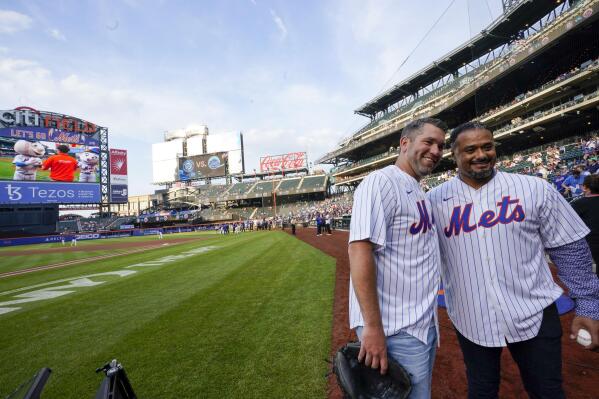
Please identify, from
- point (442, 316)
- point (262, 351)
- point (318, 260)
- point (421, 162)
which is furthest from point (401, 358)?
point (318, 260)

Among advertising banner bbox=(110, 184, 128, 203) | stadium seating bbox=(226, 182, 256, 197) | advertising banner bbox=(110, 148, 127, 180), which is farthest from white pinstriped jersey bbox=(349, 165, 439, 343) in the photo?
stadium seating bbox=(226, 182, 256, 197)

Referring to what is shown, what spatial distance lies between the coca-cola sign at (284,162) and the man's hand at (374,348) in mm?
68433

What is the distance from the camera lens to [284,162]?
7088 centimetres

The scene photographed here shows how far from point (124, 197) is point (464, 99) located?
53737 mm

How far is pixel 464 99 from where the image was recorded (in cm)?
3044

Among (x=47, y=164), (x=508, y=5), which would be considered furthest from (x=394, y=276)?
(x=47, y=164)

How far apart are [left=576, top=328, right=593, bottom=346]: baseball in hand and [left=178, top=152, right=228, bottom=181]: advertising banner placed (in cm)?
6855

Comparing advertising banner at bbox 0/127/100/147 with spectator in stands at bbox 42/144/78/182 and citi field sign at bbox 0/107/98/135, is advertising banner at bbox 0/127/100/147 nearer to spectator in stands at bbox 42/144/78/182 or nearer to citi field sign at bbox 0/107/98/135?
citi field sign at bbox 0/107/98/135

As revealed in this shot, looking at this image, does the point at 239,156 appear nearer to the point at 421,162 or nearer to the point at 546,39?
the point at 546,39

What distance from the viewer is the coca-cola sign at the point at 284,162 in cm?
7006

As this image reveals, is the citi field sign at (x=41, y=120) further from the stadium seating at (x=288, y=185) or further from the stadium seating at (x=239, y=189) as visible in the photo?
the stadium seating at (x=288, y=185)

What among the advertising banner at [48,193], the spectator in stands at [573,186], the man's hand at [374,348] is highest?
the advertising banner at [48,193]

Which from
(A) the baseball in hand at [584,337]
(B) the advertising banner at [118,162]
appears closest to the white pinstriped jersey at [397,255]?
(A) the baseball in hand at [584,337]

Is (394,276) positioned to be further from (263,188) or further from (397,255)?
(263,188)
